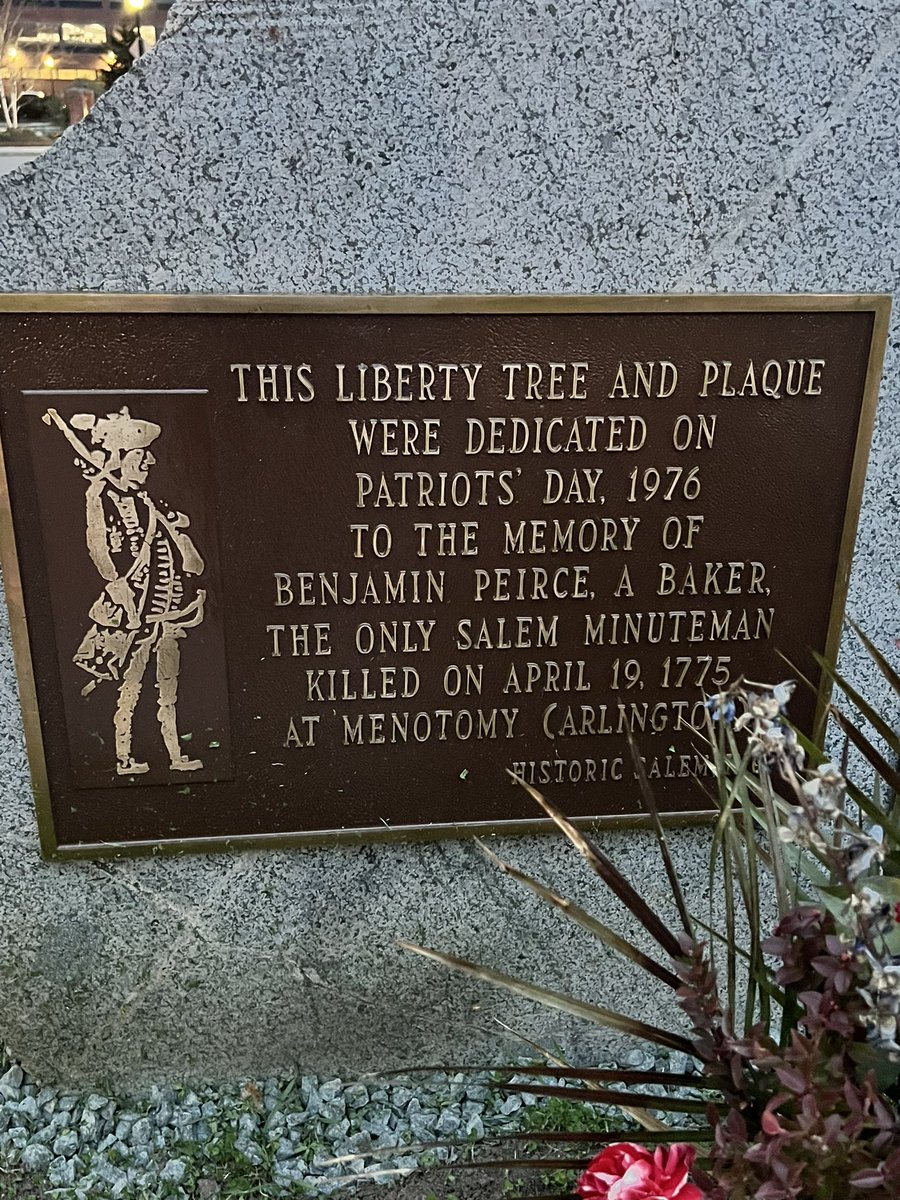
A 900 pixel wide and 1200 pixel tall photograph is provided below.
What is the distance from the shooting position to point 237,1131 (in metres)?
2.22

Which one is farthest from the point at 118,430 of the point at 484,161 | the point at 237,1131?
the point at 237,1131

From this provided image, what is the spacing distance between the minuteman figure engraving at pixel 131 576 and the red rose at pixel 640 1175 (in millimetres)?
1231

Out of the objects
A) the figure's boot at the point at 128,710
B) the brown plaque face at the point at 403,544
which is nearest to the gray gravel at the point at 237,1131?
the brown plaque face at the point at 403,544

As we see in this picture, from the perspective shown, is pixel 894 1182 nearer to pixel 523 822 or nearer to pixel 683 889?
pixel 523 822

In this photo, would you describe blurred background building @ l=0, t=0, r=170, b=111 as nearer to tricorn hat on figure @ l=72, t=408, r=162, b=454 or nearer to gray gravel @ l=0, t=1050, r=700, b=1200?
tricorn hat on figure @ l=72, t=408, r=162, b=454

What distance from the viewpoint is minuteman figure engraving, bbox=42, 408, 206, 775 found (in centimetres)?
180

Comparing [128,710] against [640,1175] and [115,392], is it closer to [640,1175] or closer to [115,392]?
[115,392]

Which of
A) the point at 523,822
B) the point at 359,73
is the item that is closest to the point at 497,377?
the point at 359,73

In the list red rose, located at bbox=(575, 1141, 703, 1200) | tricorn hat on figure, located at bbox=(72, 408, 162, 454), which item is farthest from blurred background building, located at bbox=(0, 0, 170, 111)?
red rose, located at bbox=(575, 1141, 703, 1200)

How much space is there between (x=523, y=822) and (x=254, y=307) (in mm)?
1260

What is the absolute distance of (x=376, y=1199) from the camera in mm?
2051

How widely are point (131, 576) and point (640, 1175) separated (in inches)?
55.2

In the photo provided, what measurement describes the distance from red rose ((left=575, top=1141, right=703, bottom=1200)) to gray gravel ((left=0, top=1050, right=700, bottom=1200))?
3.74ft

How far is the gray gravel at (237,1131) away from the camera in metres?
2.08
